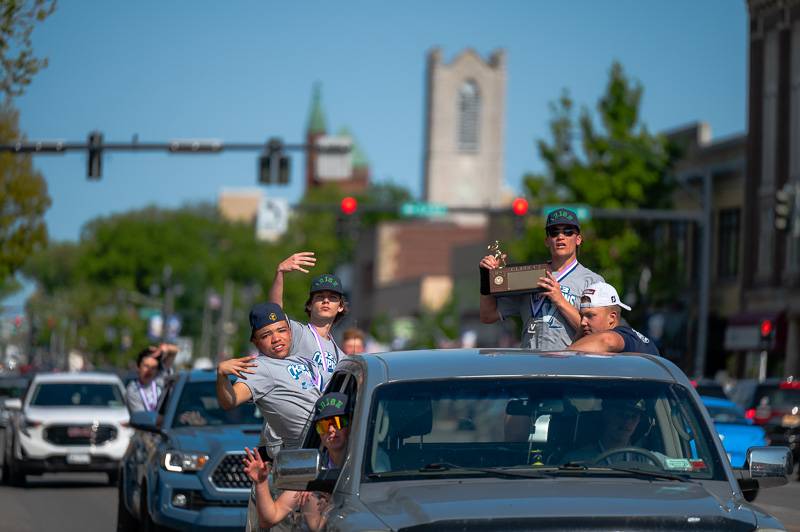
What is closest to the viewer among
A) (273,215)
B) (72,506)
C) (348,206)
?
(72,506)

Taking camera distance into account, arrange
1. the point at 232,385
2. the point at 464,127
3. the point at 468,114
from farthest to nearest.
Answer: the point at 468,114, the point at 464,127, the point at 232,385

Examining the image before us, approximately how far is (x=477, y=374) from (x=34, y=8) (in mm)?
15010

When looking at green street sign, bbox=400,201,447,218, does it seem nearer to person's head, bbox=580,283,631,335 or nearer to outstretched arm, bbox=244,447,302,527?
person's head, bbox=580,283,631,335

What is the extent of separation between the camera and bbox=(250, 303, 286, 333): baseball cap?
8.85m

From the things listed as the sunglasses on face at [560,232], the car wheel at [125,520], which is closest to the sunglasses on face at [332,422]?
the sunglasses on face at [560,232]

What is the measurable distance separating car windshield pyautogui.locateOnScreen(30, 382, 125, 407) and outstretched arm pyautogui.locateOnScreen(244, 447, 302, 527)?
721 inches

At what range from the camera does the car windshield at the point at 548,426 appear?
21.5 ft

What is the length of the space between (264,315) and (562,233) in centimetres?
162

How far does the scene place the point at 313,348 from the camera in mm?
9641

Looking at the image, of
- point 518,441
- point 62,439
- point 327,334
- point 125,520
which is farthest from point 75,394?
point 518,441

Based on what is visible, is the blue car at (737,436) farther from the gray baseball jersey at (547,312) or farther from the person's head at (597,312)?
the person's head at (597,312)

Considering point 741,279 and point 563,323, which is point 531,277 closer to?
point 563,323

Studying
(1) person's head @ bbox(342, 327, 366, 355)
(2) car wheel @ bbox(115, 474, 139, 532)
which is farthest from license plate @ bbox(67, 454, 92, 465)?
(1) person's head @ bbox(342, 327, 366, 355)

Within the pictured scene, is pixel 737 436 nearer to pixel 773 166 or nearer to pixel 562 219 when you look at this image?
pixel 562 219
